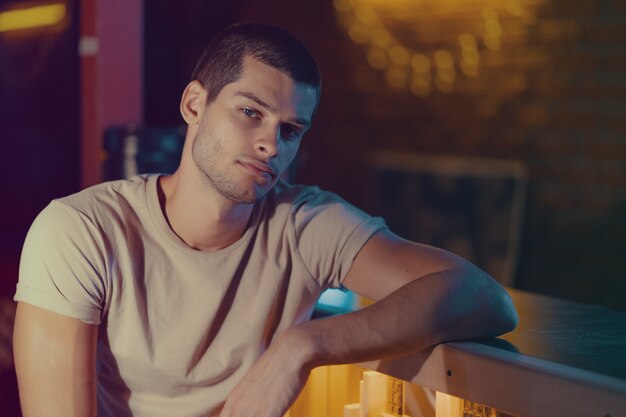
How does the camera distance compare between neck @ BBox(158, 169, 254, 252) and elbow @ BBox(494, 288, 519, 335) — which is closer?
elbow @ BBox(494, 288, 519, 335)

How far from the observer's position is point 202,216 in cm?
169

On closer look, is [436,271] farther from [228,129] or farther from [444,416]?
[228,129]

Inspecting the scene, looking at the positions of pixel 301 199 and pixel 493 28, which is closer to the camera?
pixel 301 199

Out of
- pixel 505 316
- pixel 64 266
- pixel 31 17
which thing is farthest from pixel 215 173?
pixel 31 17

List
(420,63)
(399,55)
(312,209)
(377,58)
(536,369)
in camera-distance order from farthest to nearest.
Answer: (377,58), (399,55), (420,63), (312,209), (536,369)

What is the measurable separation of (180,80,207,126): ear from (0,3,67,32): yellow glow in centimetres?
87

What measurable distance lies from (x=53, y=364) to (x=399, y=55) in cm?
361

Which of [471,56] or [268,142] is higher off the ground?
[471,56]

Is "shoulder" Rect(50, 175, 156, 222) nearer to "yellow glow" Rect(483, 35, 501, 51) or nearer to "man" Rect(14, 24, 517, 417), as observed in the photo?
"man" Rect(14, 24, 517, 417)

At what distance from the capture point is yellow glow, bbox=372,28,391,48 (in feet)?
15.8

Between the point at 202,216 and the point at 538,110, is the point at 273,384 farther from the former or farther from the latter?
the point at 538,110

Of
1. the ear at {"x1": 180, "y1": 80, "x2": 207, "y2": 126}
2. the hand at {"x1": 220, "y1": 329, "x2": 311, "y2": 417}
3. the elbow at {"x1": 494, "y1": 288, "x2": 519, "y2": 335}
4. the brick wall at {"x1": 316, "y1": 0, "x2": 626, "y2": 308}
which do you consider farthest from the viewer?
the brick wall at {"x1": 316, "y1": 0, "x2": 626, "y2": 308}

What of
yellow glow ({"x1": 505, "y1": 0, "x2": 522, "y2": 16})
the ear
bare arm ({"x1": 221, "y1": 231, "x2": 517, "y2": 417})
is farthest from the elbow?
yellow glow ({"x1": 505, "y1": 0, "x2": 522, "y2": 16})

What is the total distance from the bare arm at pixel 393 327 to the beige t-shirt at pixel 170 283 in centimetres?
18
